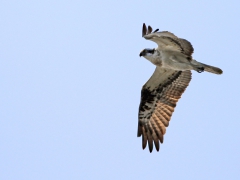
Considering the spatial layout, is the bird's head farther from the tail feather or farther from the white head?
the tail feather

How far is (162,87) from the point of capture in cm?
1602

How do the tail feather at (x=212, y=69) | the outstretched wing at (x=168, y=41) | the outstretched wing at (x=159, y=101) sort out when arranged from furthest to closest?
the outstretched wing at (x=159, y=101)
the tail feather at (x=212, y=69)
the outstretched wing at (x=168, y=41)

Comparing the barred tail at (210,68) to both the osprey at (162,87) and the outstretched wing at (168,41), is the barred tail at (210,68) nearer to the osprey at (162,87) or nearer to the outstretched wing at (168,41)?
the osprey at (162,87)

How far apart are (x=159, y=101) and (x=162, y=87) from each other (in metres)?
0.38

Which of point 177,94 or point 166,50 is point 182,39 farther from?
point 177,94

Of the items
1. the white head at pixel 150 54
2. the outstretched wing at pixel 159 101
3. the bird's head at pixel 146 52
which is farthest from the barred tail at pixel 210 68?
the outstretched wing at pixel 159 101

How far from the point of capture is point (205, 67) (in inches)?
577

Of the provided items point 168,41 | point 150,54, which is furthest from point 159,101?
point 168,41

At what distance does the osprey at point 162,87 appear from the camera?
14.6 metres

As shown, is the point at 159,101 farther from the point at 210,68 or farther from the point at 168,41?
the point at 168,41

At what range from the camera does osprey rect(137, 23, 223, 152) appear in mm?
14641

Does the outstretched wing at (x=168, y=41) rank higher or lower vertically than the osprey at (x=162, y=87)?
higher

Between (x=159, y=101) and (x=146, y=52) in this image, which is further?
(x=159, y=101)

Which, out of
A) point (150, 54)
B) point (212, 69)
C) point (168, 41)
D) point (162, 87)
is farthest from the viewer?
point (162, 87)
